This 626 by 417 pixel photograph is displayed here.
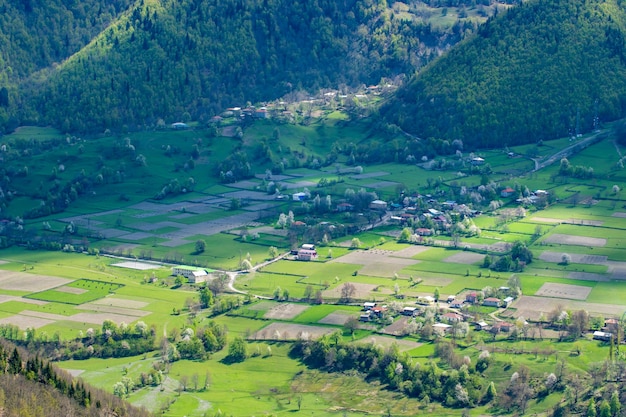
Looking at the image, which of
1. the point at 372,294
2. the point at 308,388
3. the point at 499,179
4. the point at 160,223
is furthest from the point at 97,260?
the point at 499,179

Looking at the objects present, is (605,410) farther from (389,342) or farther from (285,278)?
(285,278)

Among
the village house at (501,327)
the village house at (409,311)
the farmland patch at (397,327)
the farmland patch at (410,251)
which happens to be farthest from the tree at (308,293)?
the village house at (501,327)

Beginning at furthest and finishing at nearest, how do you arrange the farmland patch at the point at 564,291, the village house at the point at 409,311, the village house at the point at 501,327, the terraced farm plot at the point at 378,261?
the terraced farm plot at the point at 378,261 < the farmland patch at the point at 564,291 < the village house at the point at 409,311 < the village house at the point at 501,327

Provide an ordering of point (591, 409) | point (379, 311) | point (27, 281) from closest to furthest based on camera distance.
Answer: point (591, 409) < point (379, 311) < point (27, 281)

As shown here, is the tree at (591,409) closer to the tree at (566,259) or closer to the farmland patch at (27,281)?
the tree at (566,259)

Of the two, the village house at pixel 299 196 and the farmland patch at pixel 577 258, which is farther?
the village house at pixel 299 196

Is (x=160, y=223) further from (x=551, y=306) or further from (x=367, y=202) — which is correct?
(x=551, y=306)

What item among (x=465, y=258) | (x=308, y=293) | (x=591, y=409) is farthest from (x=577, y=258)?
(x=591, y=409)
